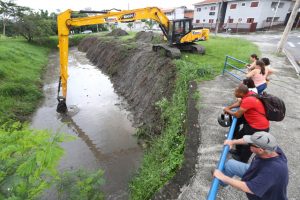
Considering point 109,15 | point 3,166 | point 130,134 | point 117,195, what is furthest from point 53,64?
point 3,166

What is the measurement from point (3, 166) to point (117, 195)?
11.4ft

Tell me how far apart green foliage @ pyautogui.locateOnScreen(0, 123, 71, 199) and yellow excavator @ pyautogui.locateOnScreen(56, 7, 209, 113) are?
6877mm

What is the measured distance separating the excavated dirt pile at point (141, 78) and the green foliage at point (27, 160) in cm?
518

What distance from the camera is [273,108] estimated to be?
3594mm

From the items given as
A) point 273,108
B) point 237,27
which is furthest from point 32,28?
point 273,108

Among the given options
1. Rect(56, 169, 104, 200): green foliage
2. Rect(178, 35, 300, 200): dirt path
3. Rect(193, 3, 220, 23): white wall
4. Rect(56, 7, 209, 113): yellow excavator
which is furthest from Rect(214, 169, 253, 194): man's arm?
Rect(193, 3, 220, 23): white wall

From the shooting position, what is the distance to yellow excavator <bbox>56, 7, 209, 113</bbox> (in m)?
9.23

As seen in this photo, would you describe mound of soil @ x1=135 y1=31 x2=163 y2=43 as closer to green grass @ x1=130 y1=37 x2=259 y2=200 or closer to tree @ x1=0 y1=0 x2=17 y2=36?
green grass @ x1=130 y1=37 x2=259 y2=200

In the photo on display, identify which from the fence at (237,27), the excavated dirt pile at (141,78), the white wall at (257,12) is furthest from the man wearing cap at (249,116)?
the white wall at (257,12)

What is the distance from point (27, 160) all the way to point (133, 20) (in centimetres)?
953

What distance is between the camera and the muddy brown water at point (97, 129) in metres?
6.95

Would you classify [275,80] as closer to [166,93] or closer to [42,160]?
[166,93]

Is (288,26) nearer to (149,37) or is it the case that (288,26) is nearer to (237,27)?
(149,37)

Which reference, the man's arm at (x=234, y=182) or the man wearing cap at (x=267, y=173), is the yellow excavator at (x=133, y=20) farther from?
the man wearing cap at (x=267, y=173)
